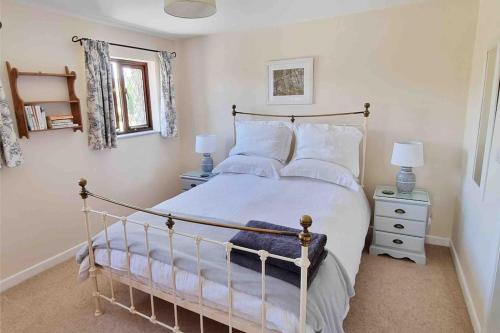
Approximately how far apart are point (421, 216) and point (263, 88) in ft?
7.06

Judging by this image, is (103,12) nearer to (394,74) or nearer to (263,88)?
(263,88)

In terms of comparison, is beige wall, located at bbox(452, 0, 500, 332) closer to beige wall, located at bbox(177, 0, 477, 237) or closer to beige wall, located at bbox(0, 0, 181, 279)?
beige wall, located at bbox(177, 0, 477, 237)

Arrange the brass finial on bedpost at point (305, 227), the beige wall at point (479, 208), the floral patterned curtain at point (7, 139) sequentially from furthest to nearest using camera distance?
the floral patterned curtain at point (7, 139) < the beige wall at point (479, 208) < the brass finial on bedpost at point (305, 227)

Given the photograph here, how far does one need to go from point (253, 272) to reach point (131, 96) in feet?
9.97

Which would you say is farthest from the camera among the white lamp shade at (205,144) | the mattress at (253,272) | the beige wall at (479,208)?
the white lamp shade at (205,144)

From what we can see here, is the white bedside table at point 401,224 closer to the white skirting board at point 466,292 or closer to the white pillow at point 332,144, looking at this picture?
the white skirting board at point 466,292

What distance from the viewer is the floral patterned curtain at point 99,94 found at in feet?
9.80

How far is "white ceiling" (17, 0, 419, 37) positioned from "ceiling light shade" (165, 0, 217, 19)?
583 millimetres

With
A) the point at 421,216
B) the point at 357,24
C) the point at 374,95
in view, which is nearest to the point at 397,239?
the point at 421,216

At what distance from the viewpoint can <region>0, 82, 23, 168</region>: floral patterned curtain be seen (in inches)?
92.0

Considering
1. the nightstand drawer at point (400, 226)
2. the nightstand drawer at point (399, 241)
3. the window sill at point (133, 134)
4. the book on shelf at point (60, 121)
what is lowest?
the nightstand drawer at point (399, 241)

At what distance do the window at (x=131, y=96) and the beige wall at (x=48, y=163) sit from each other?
0.24 m

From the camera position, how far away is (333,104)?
3311 millimetres

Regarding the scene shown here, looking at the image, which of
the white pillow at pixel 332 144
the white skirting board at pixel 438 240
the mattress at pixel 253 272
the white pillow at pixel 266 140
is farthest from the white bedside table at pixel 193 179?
the white skirting board at pixel 438 240
